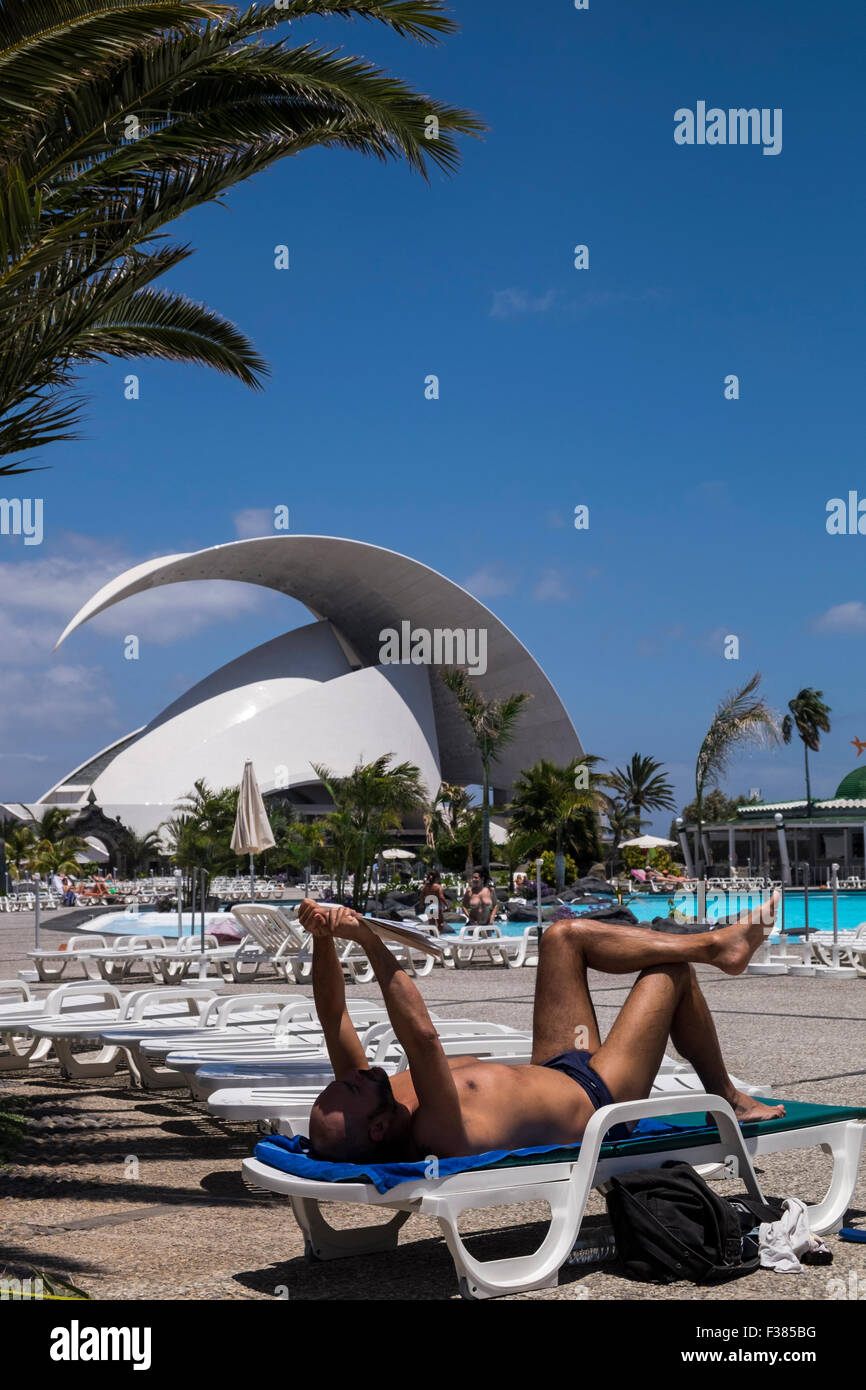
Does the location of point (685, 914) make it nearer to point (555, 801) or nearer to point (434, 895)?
point (434, 895)

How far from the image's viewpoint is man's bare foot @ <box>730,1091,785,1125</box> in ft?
11.4

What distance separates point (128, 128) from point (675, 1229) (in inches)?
158

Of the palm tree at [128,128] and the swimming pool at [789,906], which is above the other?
the palm tree at [128,128]

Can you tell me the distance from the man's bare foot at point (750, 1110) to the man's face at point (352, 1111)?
Answer: 99 centimetres

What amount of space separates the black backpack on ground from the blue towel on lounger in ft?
0.73

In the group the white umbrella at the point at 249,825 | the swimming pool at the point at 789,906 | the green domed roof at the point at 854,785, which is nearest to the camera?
the white umbrella at the point at 249,825

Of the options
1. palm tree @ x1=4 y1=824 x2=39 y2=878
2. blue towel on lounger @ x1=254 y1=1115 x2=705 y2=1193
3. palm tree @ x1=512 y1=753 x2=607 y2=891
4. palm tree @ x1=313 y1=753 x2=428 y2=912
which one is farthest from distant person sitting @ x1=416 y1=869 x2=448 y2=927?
palm tree @ x1=4 y1=824 x2=39 y2=878

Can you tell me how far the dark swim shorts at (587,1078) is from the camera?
3.25m

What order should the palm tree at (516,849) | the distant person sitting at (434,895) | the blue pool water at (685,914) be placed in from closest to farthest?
the distant person sitting at (434,895)
the blue pool water at (685,914)
the palm tree at (516,849)

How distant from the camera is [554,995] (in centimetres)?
342

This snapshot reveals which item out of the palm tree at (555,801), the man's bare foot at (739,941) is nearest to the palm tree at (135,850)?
the palm tree at (555,801)

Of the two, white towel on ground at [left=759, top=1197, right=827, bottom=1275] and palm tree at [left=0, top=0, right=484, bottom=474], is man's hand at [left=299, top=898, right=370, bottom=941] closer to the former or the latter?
white towel on ground at [left=759, top=1197, right=827, bottom=1275]

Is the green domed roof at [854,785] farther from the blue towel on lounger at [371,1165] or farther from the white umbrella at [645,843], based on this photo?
the blue towel on lounger at [371,1165]
